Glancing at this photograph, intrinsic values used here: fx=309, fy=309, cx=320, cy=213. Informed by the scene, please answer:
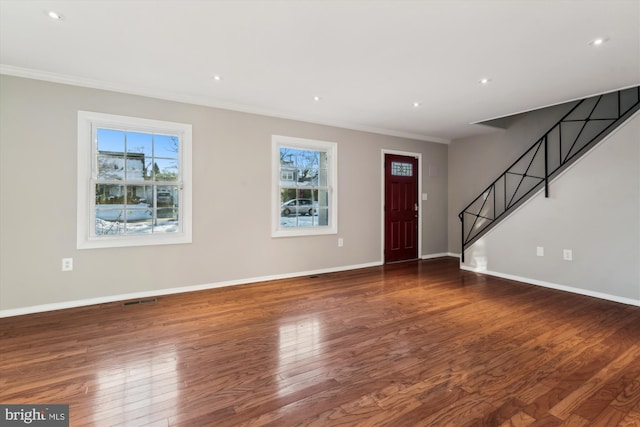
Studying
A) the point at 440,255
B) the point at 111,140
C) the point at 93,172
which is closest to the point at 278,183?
the point at 111,140

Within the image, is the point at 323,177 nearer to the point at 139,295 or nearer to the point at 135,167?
the point at 135,167

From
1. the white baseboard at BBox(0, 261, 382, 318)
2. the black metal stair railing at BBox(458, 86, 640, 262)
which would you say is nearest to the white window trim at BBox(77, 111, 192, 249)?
the white baseboard at BBox(0, 261, 382, 318)

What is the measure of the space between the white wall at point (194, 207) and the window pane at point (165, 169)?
26 centimetres

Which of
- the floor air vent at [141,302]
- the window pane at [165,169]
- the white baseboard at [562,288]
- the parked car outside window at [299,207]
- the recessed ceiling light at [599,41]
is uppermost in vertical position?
the recessed ceiling light at [599,41]

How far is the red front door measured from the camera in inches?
232

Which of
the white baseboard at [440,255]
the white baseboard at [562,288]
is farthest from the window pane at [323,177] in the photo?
the white baseboard at [562,288]

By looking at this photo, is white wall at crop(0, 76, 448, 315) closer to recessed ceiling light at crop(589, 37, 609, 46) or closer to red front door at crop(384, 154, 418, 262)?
red front door at crop(384, 154, 418, 262)

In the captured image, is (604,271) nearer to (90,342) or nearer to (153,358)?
(153,358)

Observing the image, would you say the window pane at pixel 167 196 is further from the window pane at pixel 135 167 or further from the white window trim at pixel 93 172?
the window pane at pixel 135 167

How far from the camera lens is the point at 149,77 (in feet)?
10.9

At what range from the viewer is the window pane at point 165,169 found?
393 centimetres

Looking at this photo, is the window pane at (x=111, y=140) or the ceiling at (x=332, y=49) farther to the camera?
the window pane at (x=111, y=140)

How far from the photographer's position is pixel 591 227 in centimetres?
395

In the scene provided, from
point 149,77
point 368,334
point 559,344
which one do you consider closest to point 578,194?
point 559,344
